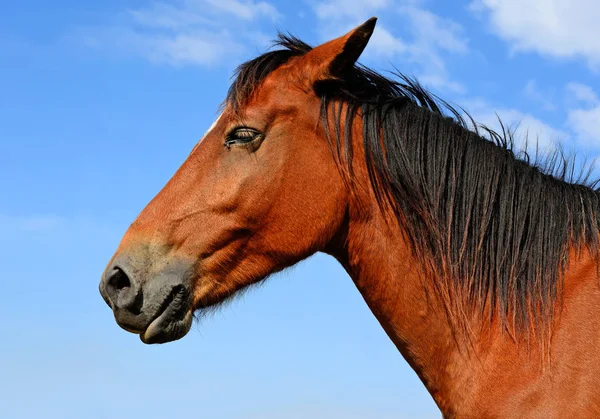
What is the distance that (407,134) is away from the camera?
467cm

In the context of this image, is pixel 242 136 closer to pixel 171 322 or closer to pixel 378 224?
pixel 378 224

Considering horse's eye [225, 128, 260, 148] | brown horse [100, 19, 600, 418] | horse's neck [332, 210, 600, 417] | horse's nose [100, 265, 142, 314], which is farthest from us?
horse's eye [225, 128, 260, 148]

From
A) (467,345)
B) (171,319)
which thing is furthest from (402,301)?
(171,319)

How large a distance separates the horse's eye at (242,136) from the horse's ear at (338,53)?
597 mm

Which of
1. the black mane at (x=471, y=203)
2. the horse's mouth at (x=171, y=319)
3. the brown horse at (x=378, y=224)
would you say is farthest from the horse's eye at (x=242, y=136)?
the horse's mouth at (x=171, y=319)

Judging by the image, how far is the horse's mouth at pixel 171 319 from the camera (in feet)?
15.0

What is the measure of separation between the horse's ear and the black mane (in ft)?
0.32

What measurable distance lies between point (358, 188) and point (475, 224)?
2.74 ft

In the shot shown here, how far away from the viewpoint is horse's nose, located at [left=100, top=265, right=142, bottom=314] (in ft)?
14.8

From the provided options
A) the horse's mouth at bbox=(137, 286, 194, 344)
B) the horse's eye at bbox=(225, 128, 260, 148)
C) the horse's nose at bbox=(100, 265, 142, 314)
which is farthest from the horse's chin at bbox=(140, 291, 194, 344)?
the horse's eye at bbox=(225, 128, 260, 148)

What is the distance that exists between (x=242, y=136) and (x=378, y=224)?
3.85ft

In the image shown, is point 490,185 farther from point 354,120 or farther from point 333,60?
point 333,60

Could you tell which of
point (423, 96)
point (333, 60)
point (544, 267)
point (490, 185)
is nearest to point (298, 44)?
point (333, 60)

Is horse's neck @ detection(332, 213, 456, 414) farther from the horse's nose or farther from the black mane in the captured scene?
the horse's nose
